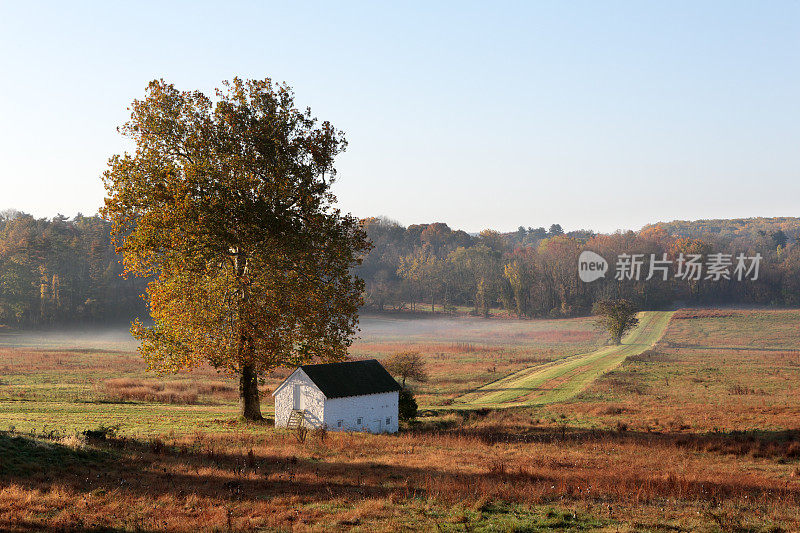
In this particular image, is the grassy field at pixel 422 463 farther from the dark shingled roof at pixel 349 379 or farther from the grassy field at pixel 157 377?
the dark shingled roof at pixel 349 379

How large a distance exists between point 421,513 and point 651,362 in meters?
62.2

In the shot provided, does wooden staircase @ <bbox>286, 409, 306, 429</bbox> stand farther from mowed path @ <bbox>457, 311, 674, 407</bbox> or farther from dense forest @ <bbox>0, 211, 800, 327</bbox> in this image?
dense forest @ <bbox>0, 211, 800, 327</bbox>

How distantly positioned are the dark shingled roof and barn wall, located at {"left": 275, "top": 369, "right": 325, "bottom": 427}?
471mm

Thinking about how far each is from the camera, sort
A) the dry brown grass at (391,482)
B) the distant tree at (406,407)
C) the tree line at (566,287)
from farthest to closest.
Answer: the tree line at (566,287), the distant tree at (406,407), the dry brown grass at (391,482)

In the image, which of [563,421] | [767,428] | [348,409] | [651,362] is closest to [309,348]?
[348,409]

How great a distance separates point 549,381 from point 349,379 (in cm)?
2876

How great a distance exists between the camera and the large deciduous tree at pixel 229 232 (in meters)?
34.6

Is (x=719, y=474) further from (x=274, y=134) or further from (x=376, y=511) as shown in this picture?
(x=274, y=134)

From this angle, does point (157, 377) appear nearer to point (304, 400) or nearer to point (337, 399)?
point (304, 400)

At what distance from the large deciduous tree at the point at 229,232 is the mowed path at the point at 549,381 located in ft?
63.7

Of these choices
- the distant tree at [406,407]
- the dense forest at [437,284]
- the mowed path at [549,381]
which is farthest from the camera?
the dense forest at [437,284]

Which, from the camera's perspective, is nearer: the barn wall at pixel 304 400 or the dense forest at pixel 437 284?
the barn wall at pixel 304 400

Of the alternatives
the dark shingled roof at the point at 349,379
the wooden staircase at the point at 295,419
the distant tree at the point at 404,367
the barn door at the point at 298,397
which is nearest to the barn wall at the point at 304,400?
the barn door at the point at 298,397

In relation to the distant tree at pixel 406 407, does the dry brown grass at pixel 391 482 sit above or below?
above
